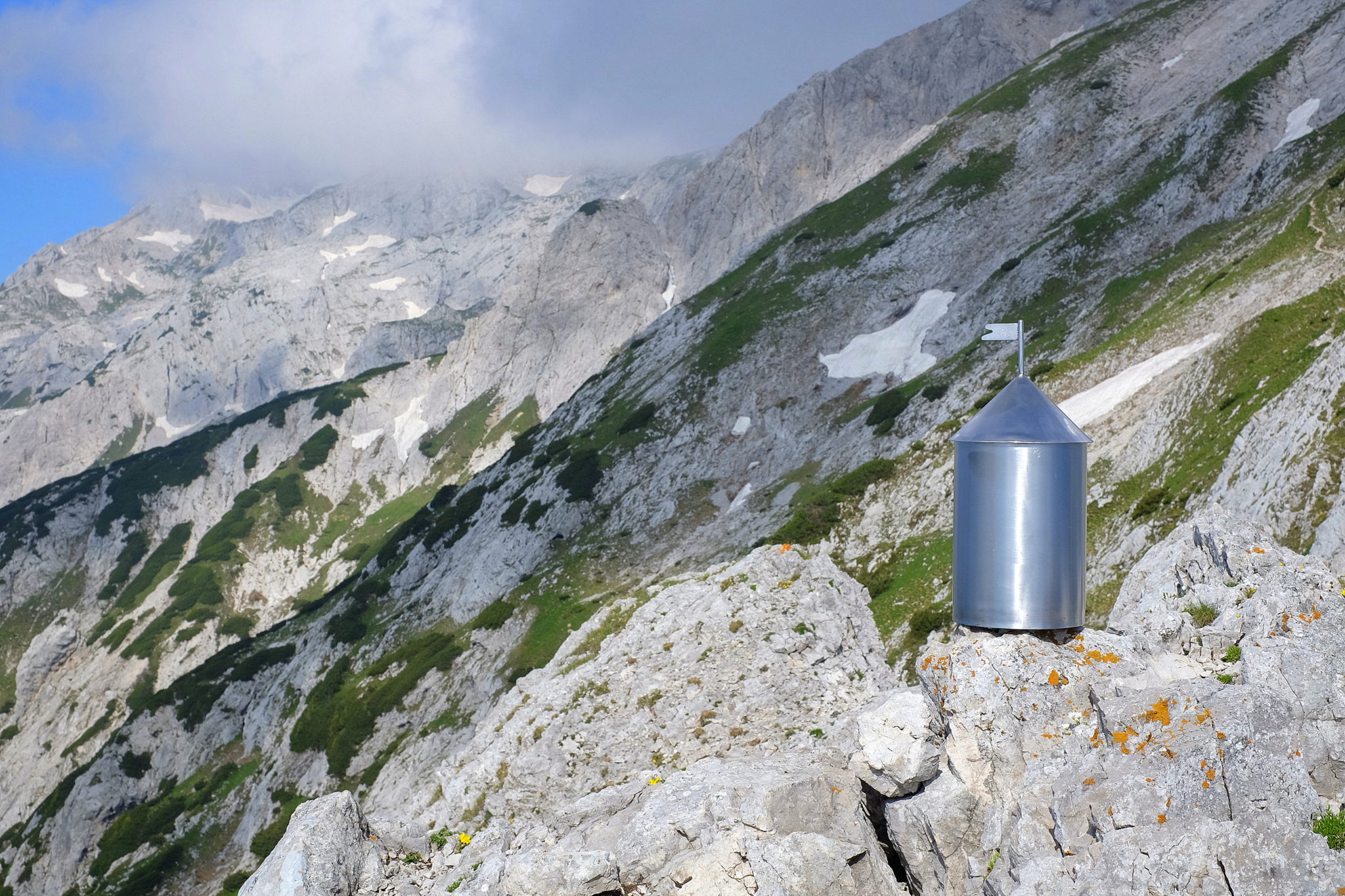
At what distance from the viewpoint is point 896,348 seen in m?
72.2

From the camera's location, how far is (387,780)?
1981 inches

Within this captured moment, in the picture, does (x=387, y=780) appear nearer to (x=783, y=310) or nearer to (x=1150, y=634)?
(x=1150, y=634)

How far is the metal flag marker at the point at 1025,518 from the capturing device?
1146 centimetres

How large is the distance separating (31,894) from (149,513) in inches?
4052

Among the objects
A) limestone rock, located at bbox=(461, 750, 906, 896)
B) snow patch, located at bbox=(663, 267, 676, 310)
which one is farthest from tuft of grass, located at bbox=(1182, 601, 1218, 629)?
snow patch, located at bbox=(663, 267, 676, 310)

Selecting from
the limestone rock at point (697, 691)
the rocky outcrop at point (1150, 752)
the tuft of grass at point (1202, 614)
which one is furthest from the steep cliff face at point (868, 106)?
the rocky outcrop at point (1150, 752)

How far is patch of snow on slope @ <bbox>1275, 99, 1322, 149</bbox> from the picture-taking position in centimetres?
6180

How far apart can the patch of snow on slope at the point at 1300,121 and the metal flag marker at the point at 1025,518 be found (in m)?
65.8

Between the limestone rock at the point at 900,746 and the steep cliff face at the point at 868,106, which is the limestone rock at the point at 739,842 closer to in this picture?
the limestone rock at the point at 900,746

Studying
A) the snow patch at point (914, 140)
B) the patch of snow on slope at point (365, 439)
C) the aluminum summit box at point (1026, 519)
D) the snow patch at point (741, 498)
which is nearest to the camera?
the aluminum summit box at point (1026, 519)

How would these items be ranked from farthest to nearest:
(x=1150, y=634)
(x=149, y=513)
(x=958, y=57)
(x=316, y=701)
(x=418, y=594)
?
(x=149, y=513) < (x=958, y=57) < (x=418, y=594) < (x=316, y=701) < (x=1150, y=634)

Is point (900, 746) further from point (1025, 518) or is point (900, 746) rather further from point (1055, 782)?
point (1025, 518)

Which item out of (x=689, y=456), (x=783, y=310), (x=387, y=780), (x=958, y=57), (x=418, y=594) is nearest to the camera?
(x=387, y=780)

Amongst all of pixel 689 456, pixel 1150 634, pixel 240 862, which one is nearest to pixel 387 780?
pixel 240 862
